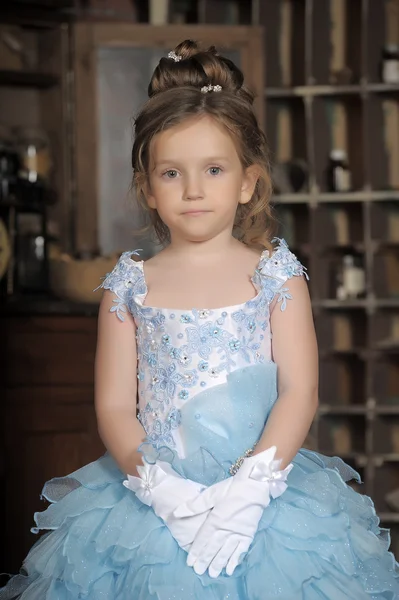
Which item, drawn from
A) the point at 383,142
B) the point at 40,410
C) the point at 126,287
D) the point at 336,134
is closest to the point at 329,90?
the point at 336,134

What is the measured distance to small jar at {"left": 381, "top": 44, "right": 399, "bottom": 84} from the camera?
4051 mm

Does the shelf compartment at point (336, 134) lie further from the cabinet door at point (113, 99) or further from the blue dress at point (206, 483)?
the blue dress at point (206, 483)

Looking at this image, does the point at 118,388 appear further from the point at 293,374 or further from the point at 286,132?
the point at 286,132

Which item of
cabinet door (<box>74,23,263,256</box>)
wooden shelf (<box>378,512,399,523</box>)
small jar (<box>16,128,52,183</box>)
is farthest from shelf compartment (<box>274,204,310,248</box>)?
wooden shelf (<box>378,512,399,523</box>)

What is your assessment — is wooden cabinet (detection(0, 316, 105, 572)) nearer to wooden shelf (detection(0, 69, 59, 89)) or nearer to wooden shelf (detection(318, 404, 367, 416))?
wooden shelf (detection(0, 69, 59, 89))

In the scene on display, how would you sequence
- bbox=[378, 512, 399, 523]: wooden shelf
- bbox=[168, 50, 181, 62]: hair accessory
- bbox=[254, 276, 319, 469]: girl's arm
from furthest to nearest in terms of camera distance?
bbox=[378, 512, 399, 523]: wooden shelf < bbox=[168, 50, 181, 62]: hair accessory < bbox=[254, 276, 319, 469]: girl's arm

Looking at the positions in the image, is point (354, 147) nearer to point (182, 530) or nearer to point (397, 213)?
point (397, 213)

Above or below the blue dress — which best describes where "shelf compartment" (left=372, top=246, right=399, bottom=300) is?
above

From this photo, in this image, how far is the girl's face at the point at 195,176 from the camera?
1.40 metres

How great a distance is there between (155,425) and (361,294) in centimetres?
278

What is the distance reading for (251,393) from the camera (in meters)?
1.42

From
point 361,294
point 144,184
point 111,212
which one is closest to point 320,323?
point 361,294

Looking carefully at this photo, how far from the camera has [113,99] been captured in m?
3.73

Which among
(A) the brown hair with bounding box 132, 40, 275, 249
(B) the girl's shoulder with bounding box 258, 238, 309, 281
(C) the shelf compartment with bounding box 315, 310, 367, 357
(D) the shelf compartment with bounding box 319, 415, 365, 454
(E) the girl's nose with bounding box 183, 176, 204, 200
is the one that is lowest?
(D) the shelf compartment with bounding box 319, 415, 365, 454
